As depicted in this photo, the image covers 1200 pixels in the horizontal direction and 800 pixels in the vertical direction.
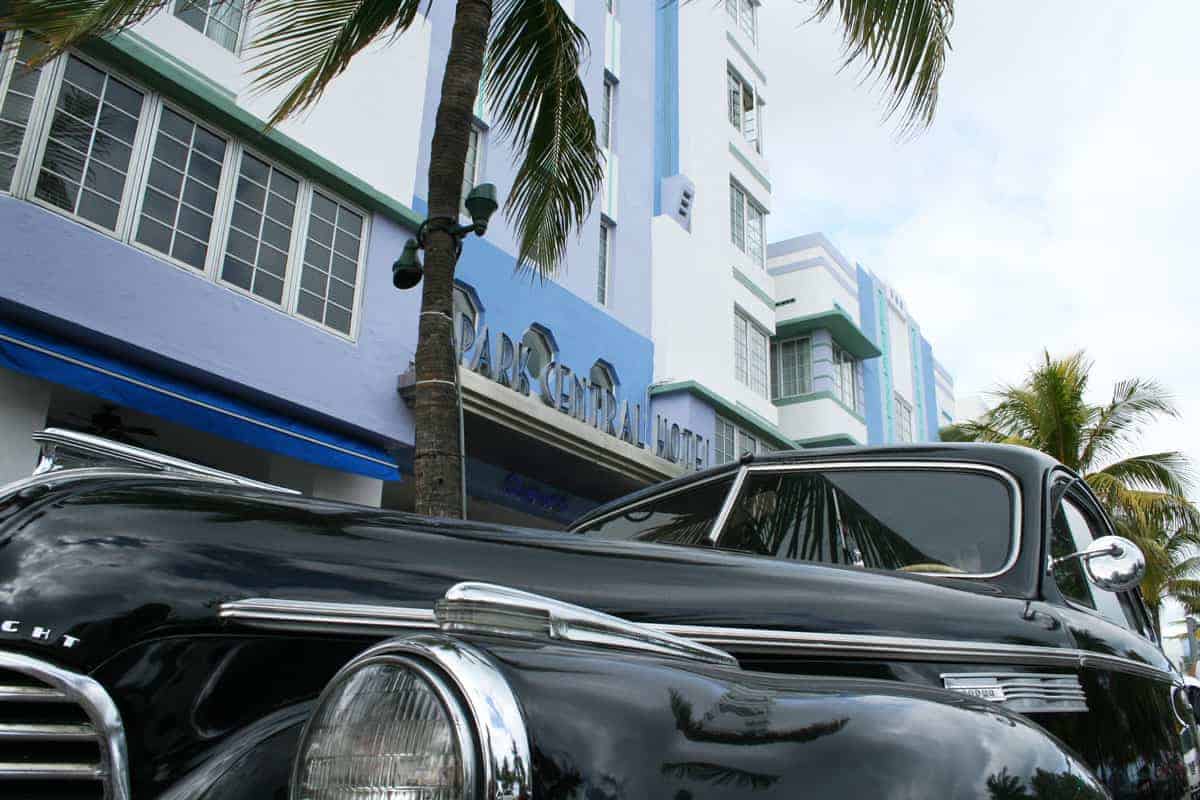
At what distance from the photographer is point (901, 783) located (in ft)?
3.07

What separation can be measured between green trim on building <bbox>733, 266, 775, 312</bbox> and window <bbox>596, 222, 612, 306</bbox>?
3.98 m

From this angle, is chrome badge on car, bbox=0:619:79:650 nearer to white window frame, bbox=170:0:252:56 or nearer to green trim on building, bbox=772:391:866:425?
white window frame, bbox=170:0:252:56

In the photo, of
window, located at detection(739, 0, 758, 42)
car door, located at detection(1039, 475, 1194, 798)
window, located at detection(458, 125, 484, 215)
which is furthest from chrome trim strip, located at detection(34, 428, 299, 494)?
Answer: window, located at detection(739, 0, 758, 42)

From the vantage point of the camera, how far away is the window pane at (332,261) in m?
8.88

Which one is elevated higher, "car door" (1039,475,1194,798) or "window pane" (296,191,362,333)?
"window pane" (296,191,362,333)

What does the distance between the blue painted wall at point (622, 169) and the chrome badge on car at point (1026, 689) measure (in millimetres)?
9462

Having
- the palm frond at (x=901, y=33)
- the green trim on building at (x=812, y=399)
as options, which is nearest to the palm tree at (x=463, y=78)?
the palm frond at (x=901, y=33)

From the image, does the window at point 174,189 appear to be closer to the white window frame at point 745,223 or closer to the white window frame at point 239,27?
the white window frame at point 239,27

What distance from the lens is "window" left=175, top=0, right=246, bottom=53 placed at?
827 cm

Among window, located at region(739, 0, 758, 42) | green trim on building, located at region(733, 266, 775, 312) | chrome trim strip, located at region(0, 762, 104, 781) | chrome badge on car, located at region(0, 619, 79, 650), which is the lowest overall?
chrome trim strip, located at region(0, 762, 104, 781)

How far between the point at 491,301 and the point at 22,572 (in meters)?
9.83

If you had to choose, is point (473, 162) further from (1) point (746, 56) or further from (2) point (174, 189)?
(1) point (746, 56)

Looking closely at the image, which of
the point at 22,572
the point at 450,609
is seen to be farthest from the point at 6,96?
the point at 450,609

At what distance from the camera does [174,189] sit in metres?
7.86
